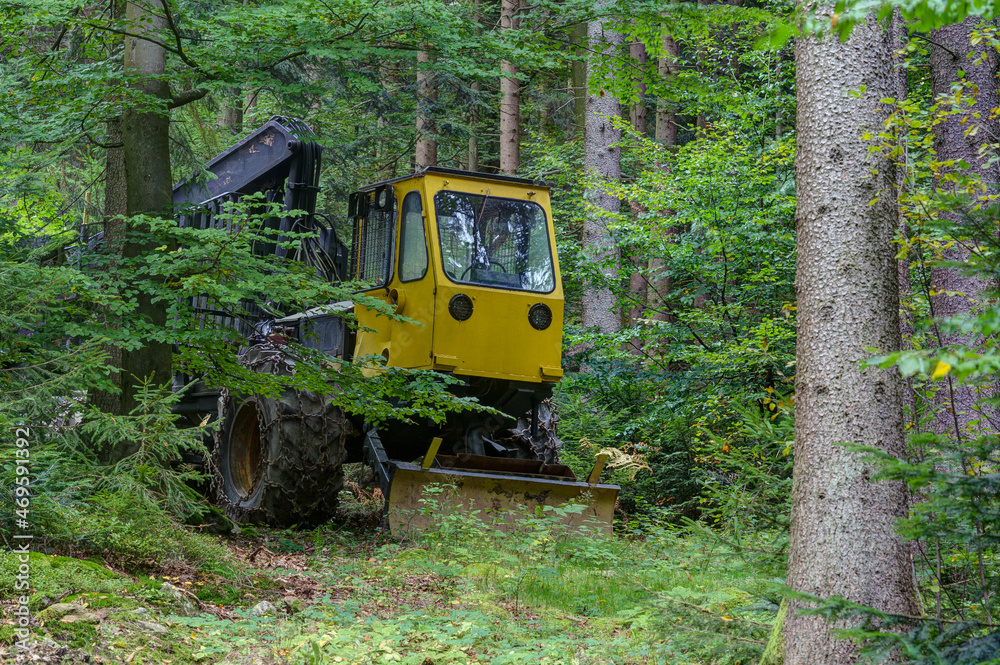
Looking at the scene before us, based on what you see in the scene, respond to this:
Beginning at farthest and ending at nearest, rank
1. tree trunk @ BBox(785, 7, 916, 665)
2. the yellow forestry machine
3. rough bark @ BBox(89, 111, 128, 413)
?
the yellow forestry machine, rough bark @ BBox(89, 111, 128, 413), tree trunk @ BBox(785, 7, 916, 665)

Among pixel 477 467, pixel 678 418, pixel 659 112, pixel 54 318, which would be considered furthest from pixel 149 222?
pixel 659 112

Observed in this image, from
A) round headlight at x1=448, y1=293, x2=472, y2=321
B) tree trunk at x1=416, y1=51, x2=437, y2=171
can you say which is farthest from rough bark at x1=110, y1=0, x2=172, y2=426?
tree trunk at x1=416, y1=51, x2=437, y2=171

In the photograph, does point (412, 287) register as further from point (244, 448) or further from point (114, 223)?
point (244, 448)

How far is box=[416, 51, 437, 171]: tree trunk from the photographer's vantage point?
1560cm

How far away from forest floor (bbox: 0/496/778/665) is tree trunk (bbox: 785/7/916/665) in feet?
1.36

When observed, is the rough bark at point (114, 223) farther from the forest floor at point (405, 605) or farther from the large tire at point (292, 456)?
the forest floor at point (405, 605)

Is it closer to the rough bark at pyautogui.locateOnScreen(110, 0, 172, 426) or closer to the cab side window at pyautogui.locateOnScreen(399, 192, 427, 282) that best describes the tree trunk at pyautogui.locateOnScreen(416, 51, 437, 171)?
the cab side window at pyautogui.locateOnScreen(399, 192, 427, 282)

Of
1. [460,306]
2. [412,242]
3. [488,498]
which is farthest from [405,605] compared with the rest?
[412,242]

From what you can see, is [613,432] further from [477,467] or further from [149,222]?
[149,222]

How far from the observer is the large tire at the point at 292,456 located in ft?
25.6

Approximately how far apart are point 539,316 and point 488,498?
5.71 feet

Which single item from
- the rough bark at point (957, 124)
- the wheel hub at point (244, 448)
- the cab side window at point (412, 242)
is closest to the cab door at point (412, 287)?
the cab side window at point (412, 242)

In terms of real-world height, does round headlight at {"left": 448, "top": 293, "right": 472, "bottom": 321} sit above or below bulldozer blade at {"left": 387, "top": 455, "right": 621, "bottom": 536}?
above

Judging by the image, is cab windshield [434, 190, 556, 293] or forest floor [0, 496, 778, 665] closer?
forest floor [0, 496, 778, 665]
